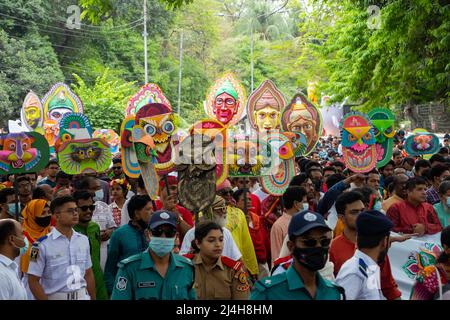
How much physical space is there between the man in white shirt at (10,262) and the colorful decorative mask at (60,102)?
11.3 meters

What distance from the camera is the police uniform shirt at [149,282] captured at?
4824 millimetres

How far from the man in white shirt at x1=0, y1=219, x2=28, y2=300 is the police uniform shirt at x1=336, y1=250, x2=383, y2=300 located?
201 centimetres

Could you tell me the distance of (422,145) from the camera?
13.4 m

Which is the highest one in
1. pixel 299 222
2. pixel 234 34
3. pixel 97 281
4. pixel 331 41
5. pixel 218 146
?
pixel 234 34

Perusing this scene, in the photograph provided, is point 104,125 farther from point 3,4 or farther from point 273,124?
point 273,124

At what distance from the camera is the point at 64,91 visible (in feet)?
54.4

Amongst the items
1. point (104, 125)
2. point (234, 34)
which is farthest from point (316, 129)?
point (234, 34)

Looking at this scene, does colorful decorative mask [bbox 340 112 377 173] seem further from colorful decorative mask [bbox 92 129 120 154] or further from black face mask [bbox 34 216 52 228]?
colorful decorative mask [bbox 92 129 120 154]

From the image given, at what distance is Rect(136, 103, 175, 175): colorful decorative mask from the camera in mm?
8703

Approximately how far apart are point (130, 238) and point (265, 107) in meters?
8.36

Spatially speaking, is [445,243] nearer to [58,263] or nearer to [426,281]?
[426,281]

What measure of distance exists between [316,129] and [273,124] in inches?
68.5

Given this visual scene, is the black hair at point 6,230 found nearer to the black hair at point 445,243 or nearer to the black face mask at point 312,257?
the black face mask at point 312,257

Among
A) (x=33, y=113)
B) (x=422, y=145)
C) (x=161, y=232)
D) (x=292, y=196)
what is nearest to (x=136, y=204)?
(x=161, y=232)
